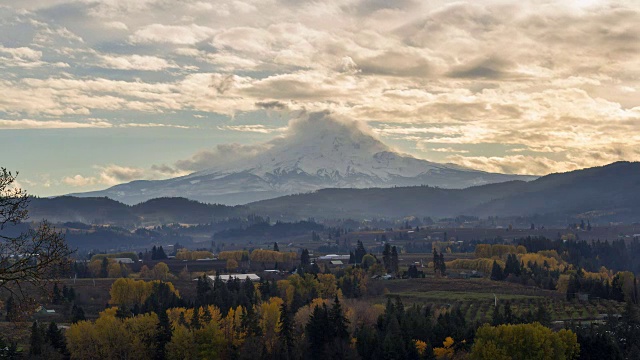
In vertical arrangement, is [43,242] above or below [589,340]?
above

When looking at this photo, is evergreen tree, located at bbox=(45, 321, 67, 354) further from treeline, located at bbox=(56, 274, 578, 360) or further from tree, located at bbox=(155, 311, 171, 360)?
tree, located at bbox=(155, 311, 171, 360)

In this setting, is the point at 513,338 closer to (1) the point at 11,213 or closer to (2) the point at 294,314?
(2) the point at 294,314

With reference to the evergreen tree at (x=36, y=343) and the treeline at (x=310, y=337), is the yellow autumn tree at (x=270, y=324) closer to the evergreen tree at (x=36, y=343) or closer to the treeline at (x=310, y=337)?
the treeline at (x=310, y=337)

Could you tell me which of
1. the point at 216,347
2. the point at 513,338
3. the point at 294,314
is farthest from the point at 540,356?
the point at 294,314

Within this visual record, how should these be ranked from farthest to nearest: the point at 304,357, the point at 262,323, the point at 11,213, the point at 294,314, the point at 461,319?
the point at 294,314 → the point at 262,323 → the point at 461,319 → the point at 304,357 → the point at 11,213

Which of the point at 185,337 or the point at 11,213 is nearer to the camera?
the point at 11,213

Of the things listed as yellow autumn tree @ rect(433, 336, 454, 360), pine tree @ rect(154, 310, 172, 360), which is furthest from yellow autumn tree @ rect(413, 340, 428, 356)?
pine tree @ rect(154, 310, 172, 360)

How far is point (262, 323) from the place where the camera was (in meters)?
154

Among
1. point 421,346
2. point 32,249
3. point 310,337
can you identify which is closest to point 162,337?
point 310,337

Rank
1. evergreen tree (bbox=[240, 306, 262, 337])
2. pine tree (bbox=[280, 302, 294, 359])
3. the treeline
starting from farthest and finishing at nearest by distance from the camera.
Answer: evergreen tree (bbox=[240, 306, 262, 337]) → pine tree (bbox=[280, 302, 294, 359]) → the treeline

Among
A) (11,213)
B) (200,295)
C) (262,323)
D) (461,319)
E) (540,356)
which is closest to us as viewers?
(11,213)

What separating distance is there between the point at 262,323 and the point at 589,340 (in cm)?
6136

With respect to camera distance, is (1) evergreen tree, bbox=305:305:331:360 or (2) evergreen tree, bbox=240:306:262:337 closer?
(1) evergreen tree, bbox=305:305:331:360

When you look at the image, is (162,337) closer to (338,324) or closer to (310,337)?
(310,337)
